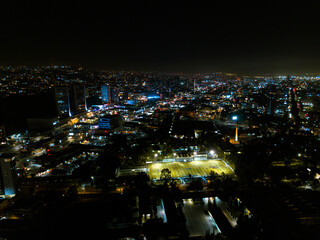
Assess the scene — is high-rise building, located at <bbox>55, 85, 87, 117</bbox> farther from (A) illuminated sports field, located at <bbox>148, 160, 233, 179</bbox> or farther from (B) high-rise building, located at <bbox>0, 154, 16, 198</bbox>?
(A) illuminated sports field, located at <bbox>148, 160, 233, 179</bbox>

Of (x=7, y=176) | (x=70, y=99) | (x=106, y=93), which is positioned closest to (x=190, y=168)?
(x=7, y=176)

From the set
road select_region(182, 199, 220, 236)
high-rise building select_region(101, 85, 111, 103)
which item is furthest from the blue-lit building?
high-rise building select_region(101, 85, 111, 103)

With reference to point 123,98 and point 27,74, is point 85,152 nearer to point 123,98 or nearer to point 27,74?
point 123,98

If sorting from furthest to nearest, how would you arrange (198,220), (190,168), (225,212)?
(190,168) → (225,212) → (198,220)

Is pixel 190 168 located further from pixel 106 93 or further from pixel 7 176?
pixel 106 93

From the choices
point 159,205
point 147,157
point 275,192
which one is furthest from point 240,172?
point 147,157

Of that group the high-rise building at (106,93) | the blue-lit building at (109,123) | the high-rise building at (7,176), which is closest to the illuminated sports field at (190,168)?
the high-rise building at (7,176)
